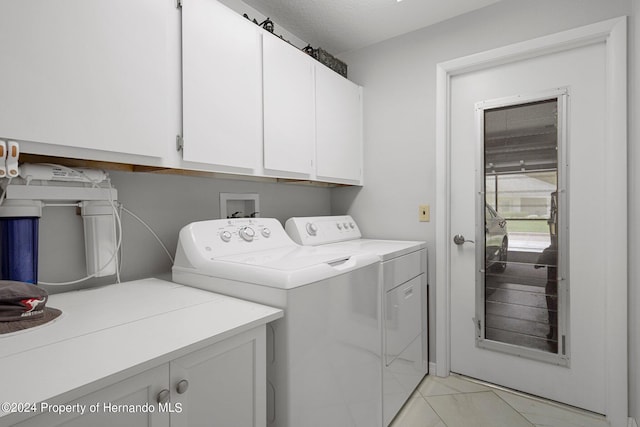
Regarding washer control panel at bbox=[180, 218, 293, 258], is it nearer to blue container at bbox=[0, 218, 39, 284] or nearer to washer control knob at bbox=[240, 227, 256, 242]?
washer control knob at bbox=[240, 227, 256, 242]

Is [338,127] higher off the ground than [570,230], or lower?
higher

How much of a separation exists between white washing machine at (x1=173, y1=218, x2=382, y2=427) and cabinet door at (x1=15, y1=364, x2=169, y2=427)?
1.21 feet

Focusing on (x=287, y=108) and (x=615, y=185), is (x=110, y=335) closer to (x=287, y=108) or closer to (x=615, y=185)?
(x=287, y=108)

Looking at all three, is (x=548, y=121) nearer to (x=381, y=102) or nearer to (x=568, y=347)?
Result: (x=381, y=102)

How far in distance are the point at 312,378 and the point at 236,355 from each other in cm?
35

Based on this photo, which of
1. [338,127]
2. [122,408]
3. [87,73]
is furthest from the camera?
[338,127]

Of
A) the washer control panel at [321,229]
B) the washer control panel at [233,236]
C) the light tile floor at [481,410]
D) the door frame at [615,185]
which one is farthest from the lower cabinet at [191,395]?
the door frame at [615,185]

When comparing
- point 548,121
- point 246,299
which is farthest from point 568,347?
point 246,299

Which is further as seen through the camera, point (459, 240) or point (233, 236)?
point (459, 240)

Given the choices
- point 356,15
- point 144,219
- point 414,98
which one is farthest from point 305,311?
point 356,15

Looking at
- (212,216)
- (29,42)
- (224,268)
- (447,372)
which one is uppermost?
(29,42)

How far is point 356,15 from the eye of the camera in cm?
205

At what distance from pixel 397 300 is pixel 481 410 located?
83cm

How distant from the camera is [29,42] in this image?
909mm
